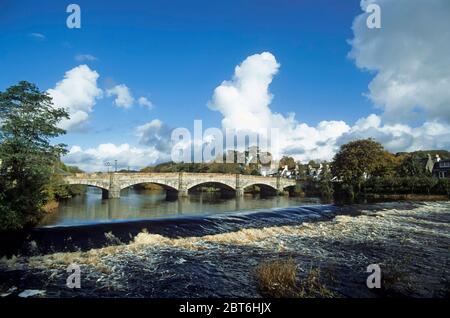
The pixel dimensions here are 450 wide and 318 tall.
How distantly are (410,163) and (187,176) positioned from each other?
5949 cm

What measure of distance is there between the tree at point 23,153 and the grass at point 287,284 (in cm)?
1768

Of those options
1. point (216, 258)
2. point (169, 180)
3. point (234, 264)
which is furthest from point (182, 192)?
point (234, 264)

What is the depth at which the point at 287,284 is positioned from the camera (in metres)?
10.6

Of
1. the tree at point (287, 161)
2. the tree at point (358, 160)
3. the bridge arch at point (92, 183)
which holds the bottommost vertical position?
the bridge arch at point (92, 183)

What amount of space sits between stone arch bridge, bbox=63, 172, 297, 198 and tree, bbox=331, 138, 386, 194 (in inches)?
618

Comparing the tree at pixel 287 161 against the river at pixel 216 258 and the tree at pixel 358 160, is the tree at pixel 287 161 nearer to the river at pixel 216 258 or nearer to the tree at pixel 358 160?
the tree at pixel 358 160

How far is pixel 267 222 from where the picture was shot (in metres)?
25.4

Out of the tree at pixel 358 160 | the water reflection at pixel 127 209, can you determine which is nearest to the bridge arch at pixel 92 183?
the water reflection at pixel 127 209

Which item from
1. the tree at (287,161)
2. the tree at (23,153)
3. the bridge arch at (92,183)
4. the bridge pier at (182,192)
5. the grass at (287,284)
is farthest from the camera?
the tree at (287,161)

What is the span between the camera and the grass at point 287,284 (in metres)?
9.96

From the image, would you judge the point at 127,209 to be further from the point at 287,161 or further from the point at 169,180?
the point at 287,161
